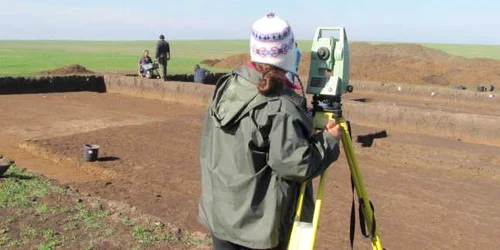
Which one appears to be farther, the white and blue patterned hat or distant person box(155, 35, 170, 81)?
distant person box(155, 35, 170, 81)

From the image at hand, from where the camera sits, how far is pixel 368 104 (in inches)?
444

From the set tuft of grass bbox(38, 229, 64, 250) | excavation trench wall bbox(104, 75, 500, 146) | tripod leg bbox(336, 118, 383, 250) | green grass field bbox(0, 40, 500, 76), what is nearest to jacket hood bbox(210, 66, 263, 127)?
tripod leg bbox(336, 118, 383, 250)

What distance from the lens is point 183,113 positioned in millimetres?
13164

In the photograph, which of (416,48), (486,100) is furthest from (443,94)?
(416,48)

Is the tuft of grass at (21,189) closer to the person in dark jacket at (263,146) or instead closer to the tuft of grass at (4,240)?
the tuft of grass at (4,240)

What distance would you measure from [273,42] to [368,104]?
9549 millimetres

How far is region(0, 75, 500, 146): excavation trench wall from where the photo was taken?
9750 mm

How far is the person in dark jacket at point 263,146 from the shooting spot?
6.39ft

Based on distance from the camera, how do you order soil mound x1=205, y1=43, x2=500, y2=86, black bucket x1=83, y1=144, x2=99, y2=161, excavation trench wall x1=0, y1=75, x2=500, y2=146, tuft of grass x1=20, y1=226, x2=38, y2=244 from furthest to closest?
soil mound x1=205, y1=43, x2=500, y2=86 < excavation trench wall x1=0, y1=75, x2=500, y2=146 < black bucket x1=83, y1=144, x2=99, y2=161 < tuft of grass x1=20, y1=226, x2=38, y2=244

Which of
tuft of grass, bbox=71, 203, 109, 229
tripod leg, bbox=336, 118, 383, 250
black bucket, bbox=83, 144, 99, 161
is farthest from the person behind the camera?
black bucket, bbox=83, 144, 99, 161

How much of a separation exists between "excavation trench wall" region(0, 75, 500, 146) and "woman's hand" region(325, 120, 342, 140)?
8192 mm

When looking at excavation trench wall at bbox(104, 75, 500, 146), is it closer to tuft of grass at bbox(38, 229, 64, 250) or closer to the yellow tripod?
tuft of grass at bbox(38, 229, 64, 250)

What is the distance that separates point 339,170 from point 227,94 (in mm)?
5513

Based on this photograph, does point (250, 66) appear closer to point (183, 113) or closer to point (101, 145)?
point (101, 145)
